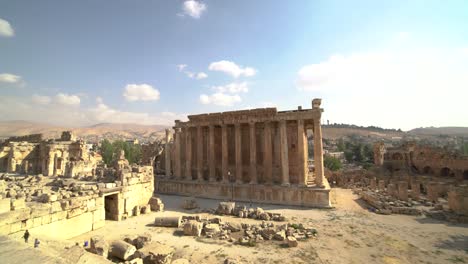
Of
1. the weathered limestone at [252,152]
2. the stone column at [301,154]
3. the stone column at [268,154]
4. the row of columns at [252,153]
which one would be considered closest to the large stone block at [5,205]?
the row of columns at [252,153]

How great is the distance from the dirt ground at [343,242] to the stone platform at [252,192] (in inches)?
90.9

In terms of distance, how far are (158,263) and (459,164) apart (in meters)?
49.5

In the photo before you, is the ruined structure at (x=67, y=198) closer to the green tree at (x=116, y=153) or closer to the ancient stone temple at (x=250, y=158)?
the ancient stone temple at (x=250, y=158)

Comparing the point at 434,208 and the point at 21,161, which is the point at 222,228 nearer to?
the point at 434,208

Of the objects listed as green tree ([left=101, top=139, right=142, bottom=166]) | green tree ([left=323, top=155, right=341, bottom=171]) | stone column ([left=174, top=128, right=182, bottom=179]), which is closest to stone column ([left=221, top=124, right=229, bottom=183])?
stone column ([left=174, top=128, right=182, bottom=179])

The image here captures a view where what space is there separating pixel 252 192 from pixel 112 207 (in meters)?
12.8

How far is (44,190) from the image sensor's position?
1517cm

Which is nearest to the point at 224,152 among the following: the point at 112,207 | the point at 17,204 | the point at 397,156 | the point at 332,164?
the point at 112,207

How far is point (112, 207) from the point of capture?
17.5 metres

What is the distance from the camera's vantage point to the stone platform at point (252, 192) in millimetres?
21594

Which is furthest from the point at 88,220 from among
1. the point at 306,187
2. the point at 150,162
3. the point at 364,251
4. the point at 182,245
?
the point at 150,162

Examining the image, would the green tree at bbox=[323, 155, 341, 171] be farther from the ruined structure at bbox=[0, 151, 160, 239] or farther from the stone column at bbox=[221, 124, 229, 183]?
the ruined structure at bbox=[0, 151, 160, 239]

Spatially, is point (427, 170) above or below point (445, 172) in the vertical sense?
above

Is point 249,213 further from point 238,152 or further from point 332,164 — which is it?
point 332,164
